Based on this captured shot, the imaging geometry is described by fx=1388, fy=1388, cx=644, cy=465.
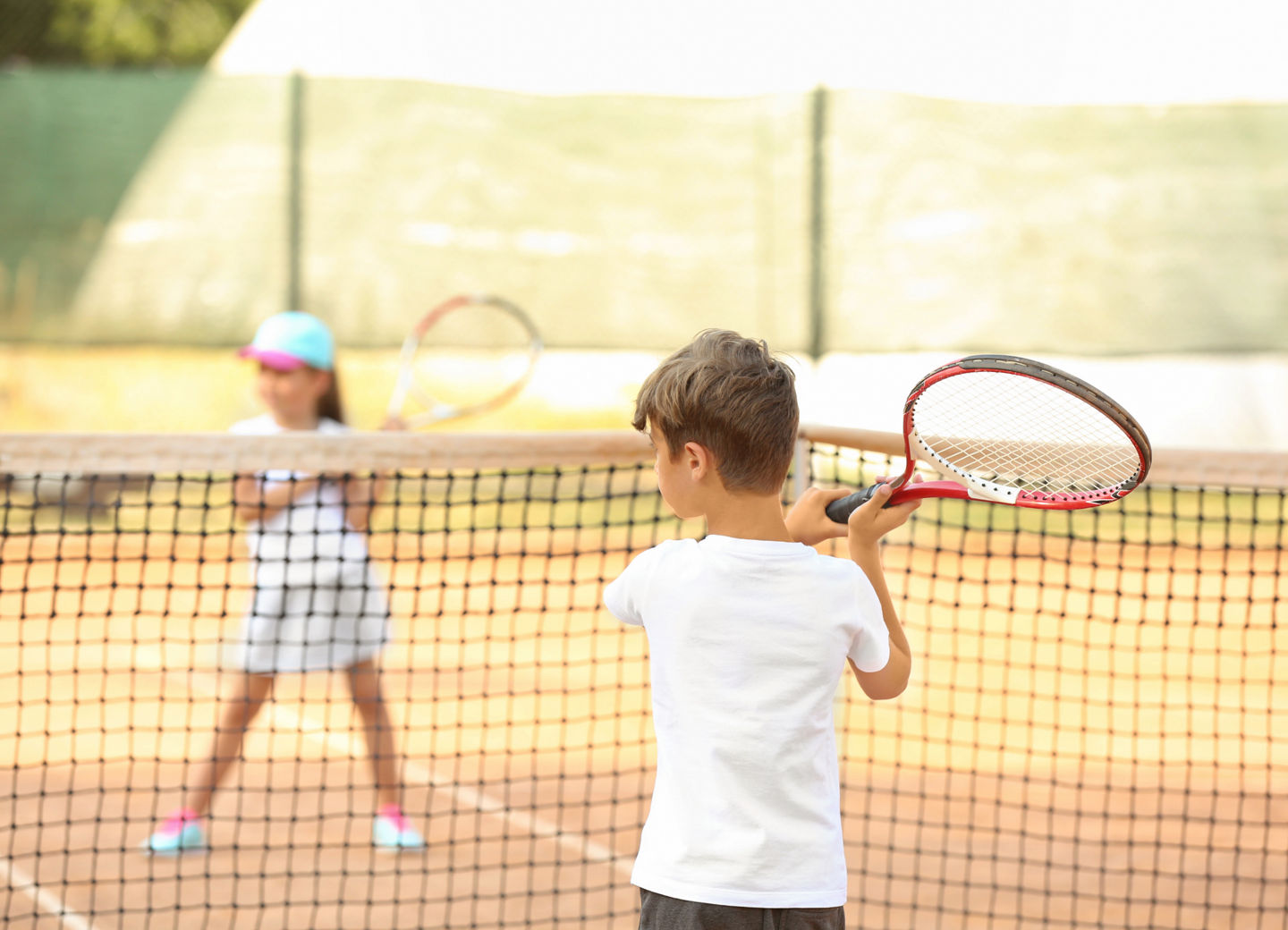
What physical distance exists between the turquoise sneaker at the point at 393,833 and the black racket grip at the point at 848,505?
1.79 metres

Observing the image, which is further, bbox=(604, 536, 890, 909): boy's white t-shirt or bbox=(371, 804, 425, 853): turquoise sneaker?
bbox=(371, 804, 425, 853): turquoise sneaker

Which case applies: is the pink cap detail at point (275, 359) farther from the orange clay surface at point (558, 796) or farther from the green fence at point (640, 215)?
A: the green fence at point (640, 215)

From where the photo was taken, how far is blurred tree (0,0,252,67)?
15969 millimetres

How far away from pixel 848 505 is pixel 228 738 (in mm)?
1906

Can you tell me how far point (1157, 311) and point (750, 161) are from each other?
163 centimetres

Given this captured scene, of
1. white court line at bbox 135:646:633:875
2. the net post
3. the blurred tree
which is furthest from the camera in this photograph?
the blurred tree

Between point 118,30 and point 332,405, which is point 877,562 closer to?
point 332,405

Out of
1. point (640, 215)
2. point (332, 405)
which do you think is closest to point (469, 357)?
point (640, 215)

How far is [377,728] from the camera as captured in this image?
3.03m

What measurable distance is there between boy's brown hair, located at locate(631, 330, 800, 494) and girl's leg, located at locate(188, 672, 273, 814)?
6.05 feet

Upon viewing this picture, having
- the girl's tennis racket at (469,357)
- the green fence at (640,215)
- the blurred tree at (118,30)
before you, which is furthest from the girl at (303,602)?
the blurred tree at (118,30)

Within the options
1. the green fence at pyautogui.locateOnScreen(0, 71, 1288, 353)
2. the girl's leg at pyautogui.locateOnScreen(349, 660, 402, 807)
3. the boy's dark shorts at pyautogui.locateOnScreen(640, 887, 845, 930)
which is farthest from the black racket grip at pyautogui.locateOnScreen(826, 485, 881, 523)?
the green fence at pyautogui.locateOnScreen(0, 71, 1288, 353)

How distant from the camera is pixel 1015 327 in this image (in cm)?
480

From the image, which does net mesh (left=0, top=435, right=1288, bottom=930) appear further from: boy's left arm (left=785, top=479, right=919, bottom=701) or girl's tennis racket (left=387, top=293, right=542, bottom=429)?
girl's tennis racket (left=387, top=293, right=542, bottom=429)
